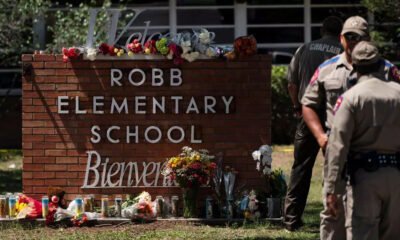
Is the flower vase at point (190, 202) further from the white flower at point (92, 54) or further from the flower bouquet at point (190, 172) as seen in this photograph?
the white flower at point (92, 54)

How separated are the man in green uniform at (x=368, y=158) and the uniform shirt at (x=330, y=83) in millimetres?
349

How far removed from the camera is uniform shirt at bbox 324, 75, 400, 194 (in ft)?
18.2

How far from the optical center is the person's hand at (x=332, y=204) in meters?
5.65

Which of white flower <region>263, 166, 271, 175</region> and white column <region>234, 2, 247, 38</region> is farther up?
white column <region>234, 2, 247, 38</region>

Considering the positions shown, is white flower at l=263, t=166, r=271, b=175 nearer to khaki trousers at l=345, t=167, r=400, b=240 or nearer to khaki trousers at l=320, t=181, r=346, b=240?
khaki trousers at l=320, t=181, r=346, b=240

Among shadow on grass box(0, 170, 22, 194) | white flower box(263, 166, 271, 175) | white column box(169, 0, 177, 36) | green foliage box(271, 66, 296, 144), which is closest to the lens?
white flower box(263, 166, 271, 175)

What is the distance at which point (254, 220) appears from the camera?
8703mm

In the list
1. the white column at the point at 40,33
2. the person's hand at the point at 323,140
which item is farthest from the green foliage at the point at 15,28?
the person's hand at the point at 323,140

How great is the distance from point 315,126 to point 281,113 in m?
11.3

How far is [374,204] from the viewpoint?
219 inches

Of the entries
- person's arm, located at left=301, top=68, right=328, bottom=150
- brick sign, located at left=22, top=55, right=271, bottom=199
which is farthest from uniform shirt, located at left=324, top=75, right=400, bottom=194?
brick sign, located at left=22, top=55, right=271, bottom=199

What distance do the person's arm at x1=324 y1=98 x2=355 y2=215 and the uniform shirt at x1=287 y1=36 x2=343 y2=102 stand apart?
2.44m

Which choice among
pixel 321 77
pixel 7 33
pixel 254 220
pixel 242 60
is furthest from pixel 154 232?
pixel 7 33

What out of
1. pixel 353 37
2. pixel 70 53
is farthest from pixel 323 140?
pixel 70 53
